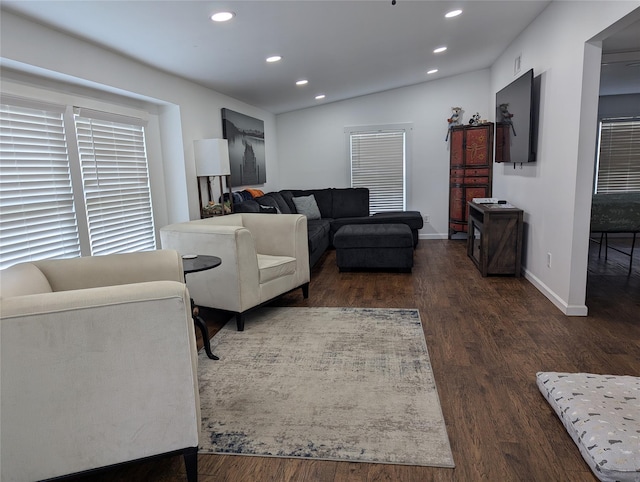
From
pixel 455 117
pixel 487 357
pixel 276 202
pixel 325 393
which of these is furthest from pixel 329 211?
pixel 325 393

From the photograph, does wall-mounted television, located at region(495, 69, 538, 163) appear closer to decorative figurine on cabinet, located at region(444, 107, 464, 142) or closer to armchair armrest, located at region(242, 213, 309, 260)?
decorative figurine on cabinet, located at region(444, 107, 464, 142)

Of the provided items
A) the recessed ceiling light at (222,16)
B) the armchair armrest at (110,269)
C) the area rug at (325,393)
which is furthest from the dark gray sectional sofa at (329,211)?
the armchair armrest at (110,269)

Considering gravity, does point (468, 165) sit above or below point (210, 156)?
below

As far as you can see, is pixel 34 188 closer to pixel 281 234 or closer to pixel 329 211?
pixel 281 234

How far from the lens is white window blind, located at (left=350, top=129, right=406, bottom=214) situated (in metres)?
6.99

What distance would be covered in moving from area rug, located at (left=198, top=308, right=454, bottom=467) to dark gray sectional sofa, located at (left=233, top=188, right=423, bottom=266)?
181 centimetres

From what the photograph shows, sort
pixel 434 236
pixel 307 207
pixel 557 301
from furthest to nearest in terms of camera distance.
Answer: pixel 434 236 → pixel 307 207 → pixel 557 301

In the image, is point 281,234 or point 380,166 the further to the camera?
point 380,166

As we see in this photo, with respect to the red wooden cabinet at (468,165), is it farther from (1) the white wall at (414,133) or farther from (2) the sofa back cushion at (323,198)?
(2) the sofa back cushion at (323,198)

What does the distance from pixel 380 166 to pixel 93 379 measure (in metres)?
6.18

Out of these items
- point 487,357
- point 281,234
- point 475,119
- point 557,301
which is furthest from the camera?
point 475,119

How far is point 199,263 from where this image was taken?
2723 mm

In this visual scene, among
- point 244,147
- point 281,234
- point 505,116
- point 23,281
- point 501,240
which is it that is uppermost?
point 505,116

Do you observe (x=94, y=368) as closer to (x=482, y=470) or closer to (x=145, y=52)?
(x=482, y=470)
